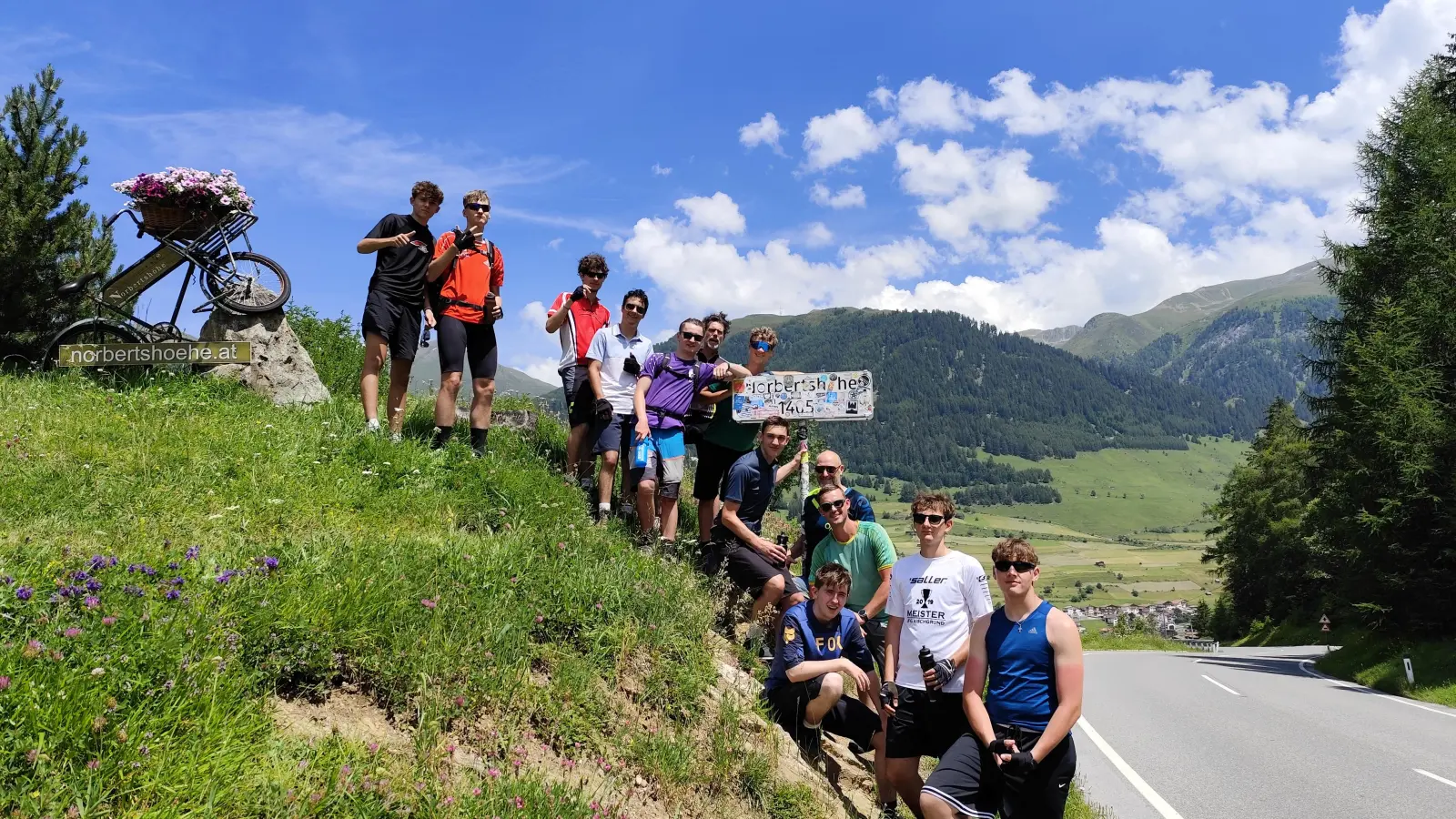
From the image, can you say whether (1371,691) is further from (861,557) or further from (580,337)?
(580,337)

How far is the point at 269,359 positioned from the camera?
9.27 meters

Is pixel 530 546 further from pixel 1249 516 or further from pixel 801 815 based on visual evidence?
pixel 1249 516

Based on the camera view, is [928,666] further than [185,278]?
No

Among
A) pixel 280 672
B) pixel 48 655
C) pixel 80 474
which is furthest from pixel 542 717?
pixel 80 474

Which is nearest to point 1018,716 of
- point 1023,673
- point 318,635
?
point 1023,673

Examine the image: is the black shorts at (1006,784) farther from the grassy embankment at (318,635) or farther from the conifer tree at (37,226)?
the conifer tree at (37,226)

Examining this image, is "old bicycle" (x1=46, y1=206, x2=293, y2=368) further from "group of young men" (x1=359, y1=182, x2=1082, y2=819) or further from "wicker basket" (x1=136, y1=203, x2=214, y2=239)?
"group of young men" (x1=359, y1=182, x2=1082, y2=819)

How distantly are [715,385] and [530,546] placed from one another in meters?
2.64

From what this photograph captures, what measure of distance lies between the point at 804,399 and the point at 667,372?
1410 mm

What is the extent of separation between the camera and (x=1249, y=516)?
47.0 meters

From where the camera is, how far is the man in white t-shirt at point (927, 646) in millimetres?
4965

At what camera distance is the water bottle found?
4875 mm

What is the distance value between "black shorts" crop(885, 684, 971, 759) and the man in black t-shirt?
5.04 meters

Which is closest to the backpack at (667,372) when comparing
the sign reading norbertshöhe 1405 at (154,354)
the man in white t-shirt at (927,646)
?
the man in white t-shirt at (927,646)
